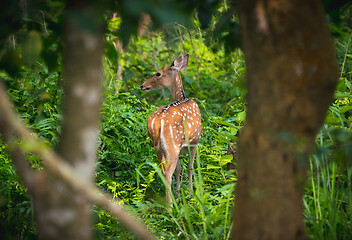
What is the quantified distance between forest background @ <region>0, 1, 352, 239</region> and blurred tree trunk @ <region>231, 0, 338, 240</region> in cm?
27

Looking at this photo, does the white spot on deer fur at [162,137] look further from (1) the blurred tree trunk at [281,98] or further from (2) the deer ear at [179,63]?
(1) the blurred tree trunk at [281,98]

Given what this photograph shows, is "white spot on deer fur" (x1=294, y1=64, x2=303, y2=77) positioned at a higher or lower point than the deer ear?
lower

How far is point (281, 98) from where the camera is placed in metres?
1.74

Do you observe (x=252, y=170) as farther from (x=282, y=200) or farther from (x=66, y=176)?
(x=66, y=176)

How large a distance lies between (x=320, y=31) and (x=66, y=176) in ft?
3.46

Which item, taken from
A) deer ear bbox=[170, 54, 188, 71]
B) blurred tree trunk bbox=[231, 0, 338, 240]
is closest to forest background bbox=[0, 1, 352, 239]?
blurred tree trunk bbox=[231, 0, 338, 240]

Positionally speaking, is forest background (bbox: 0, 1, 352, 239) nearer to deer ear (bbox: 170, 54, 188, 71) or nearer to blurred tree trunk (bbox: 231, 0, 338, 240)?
blurred tree trunk (bbox: 231, 0, 338, 240)

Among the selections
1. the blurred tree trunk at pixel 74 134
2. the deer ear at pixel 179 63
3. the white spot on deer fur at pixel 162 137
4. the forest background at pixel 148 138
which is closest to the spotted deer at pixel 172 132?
the white spot on deer fur at pixel 162 137

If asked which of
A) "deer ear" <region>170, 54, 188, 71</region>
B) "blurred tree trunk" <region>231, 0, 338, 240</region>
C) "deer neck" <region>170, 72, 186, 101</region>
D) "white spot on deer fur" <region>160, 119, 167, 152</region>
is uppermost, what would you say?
"deer ear" <region>170, 54, 188, 71</region>

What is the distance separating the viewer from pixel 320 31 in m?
1.76

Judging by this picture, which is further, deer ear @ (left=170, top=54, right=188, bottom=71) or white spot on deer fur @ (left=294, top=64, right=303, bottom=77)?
deer ear @ (left=170, top=54, right=188, bottom=71)

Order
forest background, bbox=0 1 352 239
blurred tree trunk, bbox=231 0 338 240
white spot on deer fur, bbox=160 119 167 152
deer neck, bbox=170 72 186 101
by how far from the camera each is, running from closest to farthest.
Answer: blurred tree trunk, bbox=231 0 338 240 → forest background, bbox=0 1 352 239 → white spot on deer fur, bbox=160 119 167 152 → deer neck, bbox=170 72 186 101

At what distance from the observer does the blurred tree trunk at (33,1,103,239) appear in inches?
61.9

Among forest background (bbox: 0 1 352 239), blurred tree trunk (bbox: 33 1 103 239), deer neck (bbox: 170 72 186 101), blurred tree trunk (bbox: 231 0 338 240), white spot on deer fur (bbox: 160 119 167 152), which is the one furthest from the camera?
deer neck (bbox: 170 72 186 101)
